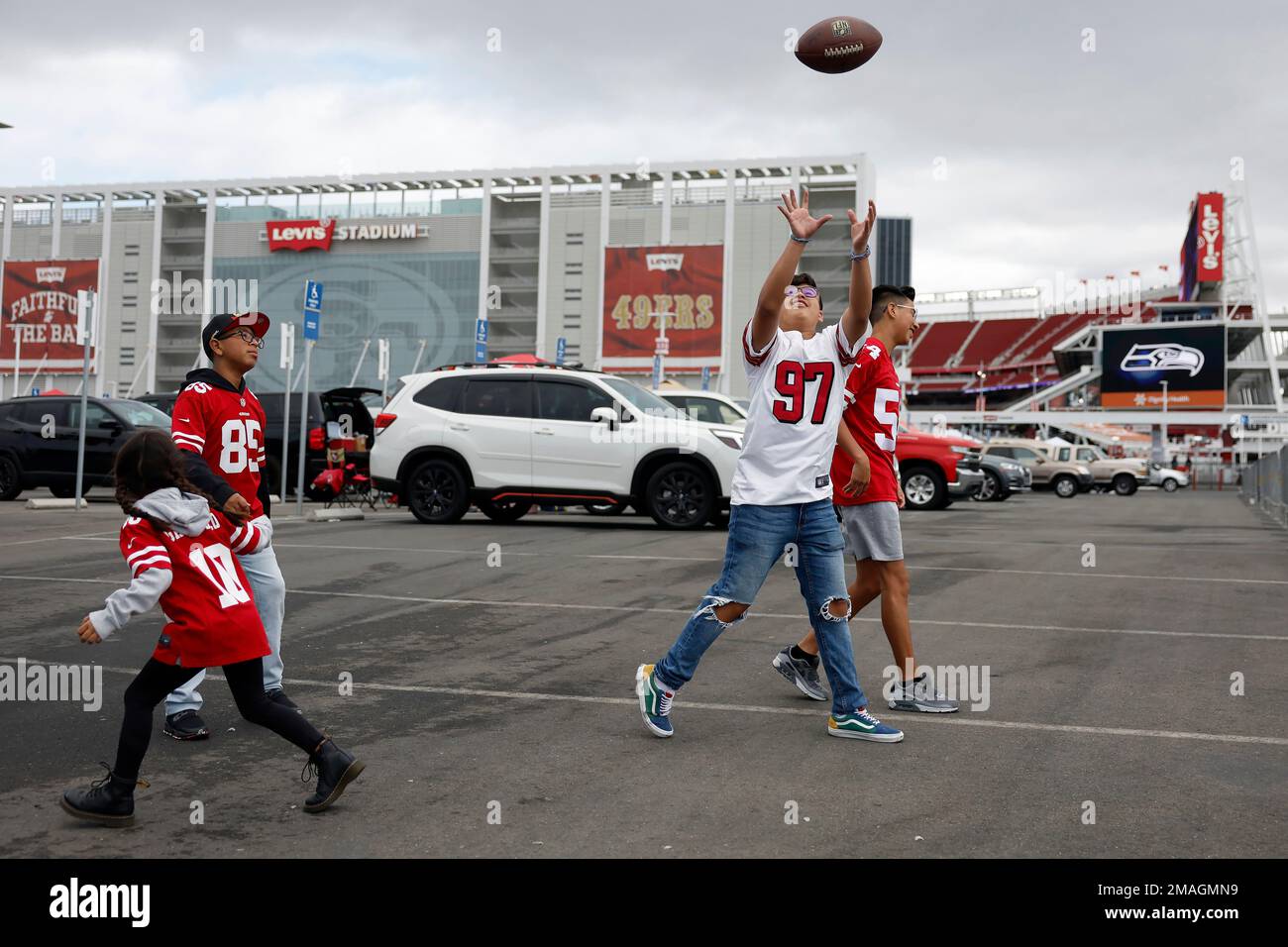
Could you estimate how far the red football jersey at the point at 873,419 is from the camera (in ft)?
19.0

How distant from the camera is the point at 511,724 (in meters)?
5.38

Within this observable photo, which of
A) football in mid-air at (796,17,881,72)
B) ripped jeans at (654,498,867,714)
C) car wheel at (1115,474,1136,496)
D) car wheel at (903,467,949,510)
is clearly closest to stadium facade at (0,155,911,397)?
car wheel at (1115,474,1136,496)

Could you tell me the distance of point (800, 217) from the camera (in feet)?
16.1

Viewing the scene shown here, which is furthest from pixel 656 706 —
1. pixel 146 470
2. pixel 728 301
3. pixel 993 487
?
pixel 728 301

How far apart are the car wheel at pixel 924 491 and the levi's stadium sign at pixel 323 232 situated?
74.7 meters

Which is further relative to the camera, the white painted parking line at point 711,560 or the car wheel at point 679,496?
the car wheel at point 679,496

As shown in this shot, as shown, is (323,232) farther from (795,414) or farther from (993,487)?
(795,414)

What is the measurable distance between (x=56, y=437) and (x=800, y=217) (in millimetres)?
17431

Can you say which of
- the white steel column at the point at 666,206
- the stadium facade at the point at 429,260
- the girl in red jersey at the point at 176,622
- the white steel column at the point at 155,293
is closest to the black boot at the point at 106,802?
the girl in red jersey at the point at 176,622

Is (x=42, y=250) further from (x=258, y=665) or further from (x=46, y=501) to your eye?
(x=258, y=665)

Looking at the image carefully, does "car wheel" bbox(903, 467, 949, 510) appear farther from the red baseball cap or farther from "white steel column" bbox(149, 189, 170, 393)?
"white steel column" bbox(149, 189, 170, 393)

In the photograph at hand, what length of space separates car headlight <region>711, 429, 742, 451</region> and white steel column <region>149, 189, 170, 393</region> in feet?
285

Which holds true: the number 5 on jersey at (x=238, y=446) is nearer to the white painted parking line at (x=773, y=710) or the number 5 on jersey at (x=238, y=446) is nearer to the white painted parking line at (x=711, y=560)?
the white painted parking line at (x=773, y=710)
